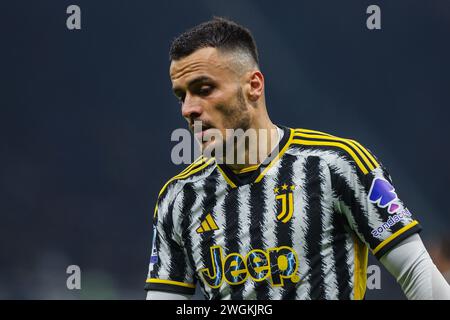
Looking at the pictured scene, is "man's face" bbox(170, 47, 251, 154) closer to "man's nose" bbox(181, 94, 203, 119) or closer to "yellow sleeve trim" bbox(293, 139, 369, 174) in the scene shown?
"man's nose" bbox(181, 94, 203, 119)

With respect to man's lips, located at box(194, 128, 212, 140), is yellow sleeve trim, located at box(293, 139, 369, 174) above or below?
below

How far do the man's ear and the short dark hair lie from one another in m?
0.09

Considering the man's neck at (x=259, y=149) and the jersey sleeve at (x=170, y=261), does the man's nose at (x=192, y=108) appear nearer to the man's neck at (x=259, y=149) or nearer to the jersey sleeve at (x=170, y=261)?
the man's neck at (x=259, y=149)

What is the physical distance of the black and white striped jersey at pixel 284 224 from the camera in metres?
2.10

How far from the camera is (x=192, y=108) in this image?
7.25ft

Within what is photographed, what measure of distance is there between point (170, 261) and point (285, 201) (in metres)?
0.44

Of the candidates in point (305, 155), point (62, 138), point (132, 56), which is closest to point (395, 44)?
point (132, 56)

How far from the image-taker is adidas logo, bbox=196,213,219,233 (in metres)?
2.33

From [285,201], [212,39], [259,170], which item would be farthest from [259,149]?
[212,39]

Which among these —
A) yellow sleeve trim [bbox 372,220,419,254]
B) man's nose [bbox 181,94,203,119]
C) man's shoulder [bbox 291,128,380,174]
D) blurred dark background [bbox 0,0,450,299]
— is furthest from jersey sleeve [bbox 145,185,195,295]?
blurred dark background [bbox 0,0,450,299]

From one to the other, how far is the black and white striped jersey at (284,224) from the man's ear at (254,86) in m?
0.15

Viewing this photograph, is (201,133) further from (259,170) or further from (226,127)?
(259,170)
